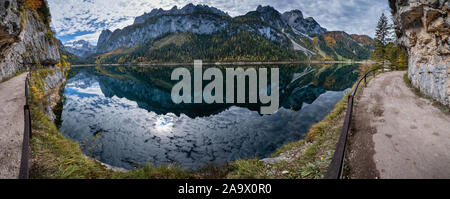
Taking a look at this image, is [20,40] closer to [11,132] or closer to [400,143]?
[11,132]

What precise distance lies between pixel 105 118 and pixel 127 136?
6869 millimetres

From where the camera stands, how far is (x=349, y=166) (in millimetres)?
4918

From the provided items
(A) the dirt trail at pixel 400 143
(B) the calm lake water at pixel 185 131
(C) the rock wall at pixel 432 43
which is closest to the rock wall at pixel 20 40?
(B) the calm lake water at pixel 185 131

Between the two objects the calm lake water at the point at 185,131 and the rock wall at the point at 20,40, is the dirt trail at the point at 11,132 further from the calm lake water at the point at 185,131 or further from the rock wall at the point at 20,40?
the rock wall at the point at 20,40

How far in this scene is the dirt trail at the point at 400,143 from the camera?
4.50 meters

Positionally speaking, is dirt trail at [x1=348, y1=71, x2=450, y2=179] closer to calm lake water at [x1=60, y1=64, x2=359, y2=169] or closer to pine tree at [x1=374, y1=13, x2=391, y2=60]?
calm lake water at [x1=60, y1=64, x2=359, y2=169]

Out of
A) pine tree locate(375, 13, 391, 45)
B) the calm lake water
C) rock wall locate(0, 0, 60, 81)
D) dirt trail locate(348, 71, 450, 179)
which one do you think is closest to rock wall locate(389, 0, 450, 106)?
dirt trail locate(348, 71, 450, 179)

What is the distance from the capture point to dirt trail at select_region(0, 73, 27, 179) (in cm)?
514

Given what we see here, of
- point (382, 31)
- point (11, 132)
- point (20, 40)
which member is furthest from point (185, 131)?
point (382, 31)

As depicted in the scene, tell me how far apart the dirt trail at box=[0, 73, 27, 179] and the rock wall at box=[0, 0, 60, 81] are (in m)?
4.23

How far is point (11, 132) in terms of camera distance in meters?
7.12

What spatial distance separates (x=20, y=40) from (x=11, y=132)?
11411 millimetres

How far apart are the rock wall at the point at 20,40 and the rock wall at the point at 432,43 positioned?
77.7 ft
